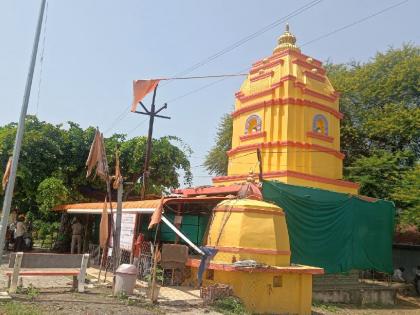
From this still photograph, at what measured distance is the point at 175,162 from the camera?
81.9 ft

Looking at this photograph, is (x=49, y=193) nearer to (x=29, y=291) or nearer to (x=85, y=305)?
(x=29, y=291)

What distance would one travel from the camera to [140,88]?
14461 mm

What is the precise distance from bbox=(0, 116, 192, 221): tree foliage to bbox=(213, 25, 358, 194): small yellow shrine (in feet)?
14.5

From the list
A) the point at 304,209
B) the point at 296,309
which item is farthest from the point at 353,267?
the point at 296,309

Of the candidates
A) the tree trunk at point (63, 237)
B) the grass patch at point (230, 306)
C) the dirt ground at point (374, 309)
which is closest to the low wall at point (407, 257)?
the dirt ground at point (374, 309)

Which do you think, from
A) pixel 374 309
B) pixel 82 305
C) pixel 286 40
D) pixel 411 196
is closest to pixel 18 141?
pixel 82 305

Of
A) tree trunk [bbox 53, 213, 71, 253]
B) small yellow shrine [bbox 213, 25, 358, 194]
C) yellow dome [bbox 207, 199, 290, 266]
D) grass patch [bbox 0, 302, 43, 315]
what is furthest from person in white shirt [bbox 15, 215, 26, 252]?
grass patch [bbox 0, 302, 43, 315]

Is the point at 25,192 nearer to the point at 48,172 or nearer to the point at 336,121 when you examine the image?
the point at 48,172

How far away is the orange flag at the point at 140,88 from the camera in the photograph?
14.4 m

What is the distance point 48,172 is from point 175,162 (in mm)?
6943

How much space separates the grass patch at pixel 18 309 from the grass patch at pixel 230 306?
379 centimetres

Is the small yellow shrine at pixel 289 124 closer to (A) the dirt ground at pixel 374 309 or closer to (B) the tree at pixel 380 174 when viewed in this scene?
(B) the tree at pixel 380 174

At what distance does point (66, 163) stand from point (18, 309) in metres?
→ 15.7

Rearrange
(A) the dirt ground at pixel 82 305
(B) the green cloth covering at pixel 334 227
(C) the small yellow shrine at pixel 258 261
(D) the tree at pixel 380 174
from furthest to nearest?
1. (D) the tree at pixel 380 174
2. (B) the green cloth covering at pixel 334 227
3. (C) the small yellow shrine at pixel 258 261
4. (A) the dirt ground at pixel 82 305
